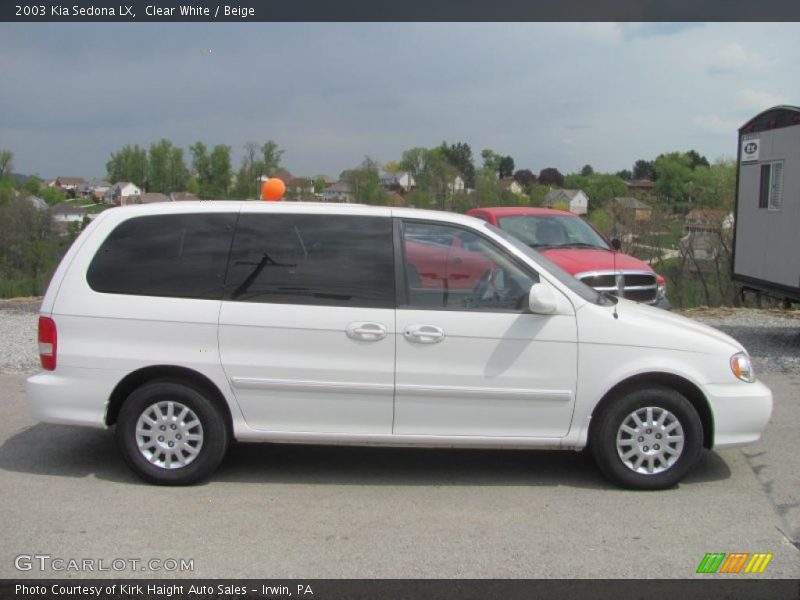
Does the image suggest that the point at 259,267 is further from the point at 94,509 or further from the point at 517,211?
the point at 517,211

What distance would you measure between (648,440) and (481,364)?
1.23 meters

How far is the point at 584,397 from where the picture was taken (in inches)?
201

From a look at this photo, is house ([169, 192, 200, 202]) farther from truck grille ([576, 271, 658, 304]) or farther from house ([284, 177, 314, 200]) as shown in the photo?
house ([284, 177, 314, 200])

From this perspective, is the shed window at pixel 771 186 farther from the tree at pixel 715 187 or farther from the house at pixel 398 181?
the tree at pixel 715 187

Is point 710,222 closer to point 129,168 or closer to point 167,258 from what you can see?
point 129,168

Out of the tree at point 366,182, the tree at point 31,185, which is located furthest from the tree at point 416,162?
the tree at point 31,185

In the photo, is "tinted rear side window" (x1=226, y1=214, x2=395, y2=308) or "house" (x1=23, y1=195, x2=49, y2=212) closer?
"tinted rear side window" (x1=226, y1=214, x2=395, y2=308)

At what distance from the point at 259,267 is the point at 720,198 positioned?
21392 millimetres

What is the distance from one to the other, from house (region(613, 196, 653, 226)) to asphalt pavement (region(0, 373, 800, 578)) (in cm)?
1605

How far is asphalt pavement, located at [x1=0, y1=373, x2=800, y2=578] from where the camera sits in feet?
13.4

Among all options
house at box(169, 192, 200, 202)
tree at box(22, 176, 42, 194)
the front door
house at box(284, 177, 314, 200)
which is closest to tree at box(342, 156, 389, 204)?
house at box(284, 177, 314, 200)

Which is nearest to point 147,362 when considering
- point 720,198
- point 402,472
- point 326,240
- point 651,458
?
point 326,240

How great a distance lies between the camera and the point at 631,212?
21812mm

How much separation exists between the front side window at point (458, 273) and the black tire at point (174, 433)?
1.53m
